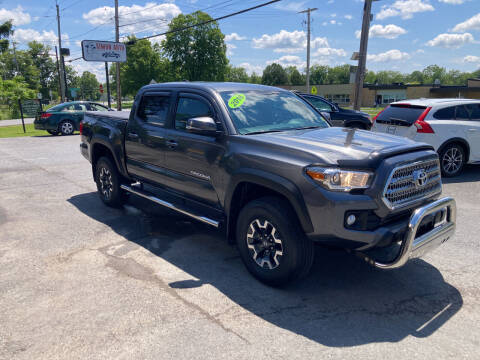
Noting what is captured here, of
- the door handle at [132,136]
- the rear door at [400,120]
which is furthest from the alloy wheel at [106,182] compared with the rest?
the rear door at [400,120]

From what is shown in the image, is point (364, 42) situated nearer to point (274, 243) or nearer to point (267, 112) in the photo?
point (267, 112)

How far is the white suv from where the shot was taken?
8211mm

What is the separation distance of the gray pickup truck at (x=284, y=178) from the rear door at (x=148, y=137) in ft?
0.07

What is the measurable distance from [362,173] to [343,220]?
0.42 meters

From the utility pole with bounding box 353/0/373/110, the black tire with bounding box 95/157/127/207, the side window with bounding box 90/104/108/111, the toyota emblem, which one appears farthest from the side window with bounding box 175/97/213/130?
the side window with bounding box 90/104/108/111

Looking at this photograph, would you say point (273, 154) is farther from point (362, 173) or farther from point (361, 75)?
point (361, 75)

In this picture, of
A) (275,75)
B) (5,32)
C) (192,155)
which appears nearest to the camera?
(192,155)

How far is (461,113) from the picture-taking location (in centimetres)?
852

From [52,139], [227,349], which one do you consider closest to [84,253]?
[227,349]

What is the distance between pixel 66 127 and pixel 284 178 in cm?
1724

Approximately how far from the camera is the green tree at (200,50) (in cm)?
6406

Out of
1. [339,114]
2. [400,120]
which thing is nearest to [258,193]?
[400,120]

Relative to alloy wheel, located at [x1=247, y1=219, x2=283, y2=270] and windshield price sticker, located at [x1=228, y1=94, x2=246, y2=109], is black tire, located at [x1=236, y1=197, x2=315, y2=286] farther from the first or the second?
windshield price sticker, located at [x1=228, y1=94, x2=246, y2=109]

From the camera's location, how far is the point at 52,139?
663 inches
